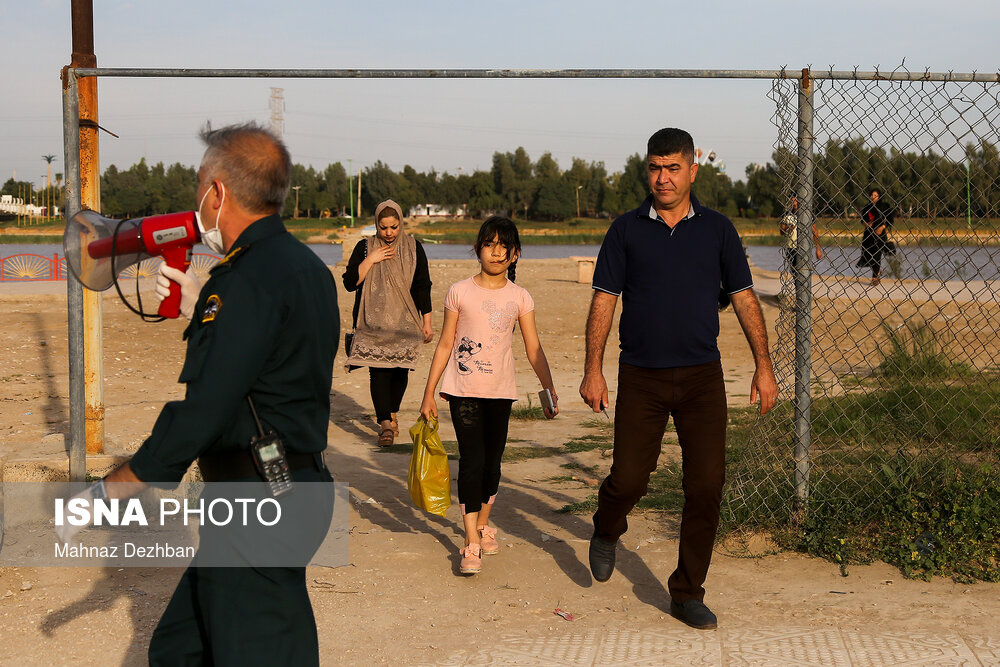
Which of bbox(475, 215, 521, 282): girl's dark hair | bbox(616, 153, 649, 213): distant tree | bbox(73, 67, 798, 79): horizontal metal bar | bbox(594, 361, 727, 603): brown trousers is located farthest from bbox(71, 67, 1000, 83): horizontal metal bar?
bbox(616, 153, 649, 213): distant tree

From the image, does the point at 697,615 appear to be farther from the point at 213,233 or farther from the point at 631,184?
the point at 631,184

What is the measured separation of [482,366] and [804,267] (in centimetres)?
178

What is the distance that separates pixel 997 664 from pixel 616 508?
169 cm

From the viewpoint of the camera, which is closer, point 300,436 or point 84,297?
point 300,436

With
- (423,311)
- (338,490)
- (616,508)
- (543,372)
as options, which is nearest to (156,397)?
(423,311)

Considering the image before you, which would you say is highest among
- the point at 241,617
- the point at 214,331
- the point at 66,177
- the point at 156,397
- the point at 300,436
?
the point at 66,177

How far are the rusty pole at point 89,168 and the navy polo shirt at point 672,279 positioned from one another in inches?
127

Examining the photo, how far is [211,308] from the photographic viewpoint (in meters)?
2.50

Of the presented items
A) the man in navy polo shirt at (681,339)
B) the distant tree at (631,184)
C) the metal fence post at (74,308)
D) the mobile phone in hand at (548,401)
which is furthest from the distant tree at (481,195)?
the man in navy polo shirt at (681,339)

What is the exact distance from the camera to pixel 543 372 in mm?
5402

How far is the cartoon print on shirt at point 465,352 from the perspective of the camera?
5.44 metres

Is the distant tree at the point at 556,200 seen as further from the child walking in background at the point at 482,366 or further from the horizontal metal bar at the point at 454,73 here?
the child walking in background at the point at 482,366

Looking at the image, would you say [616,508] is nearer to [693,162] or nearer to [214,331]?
[693,162]

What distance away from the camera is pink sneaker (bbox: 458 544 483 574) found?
5.23m
